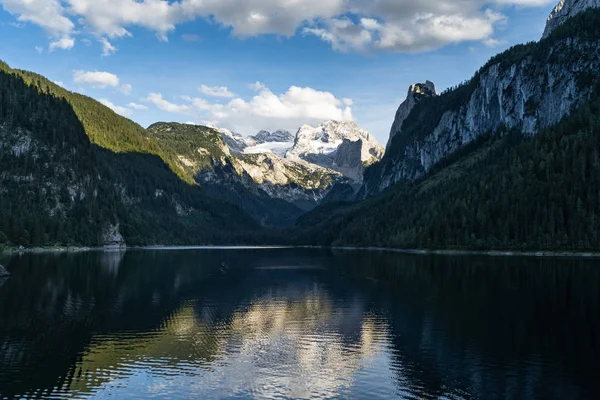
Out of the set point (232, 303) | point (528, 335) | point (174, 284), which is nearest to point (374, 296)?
point (232, 303)

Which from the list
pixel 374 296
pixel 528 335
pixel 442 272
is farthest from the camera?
pixel 442 272

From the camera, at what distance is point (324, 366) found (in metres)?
49.5

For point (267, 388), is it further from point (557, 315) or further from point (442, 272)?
point (442, 272)

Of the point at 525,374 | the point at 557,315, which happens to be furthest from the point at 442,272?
the point at 525,374

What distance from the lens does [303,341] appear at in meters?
60.7

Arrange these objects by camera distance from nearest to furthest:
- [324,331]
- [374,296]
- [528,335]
A: [528,335]
[324,331]
[374,296]

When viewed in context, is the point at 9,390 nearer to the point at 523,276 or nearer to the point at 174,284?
the point at 174,284

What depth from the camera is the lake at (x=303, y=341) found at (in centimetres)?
4297

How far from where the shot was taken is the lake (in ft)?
141

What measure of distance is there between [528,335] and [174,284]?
81.6 meters

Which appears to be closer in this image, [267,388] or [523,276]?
[267,388]

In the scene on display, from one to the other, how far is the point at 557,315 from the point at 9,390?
65866mm

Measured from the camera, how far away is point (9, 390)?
40906 millimetres

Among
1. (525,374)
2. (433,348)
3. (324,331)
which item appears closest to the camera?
(525,374)
